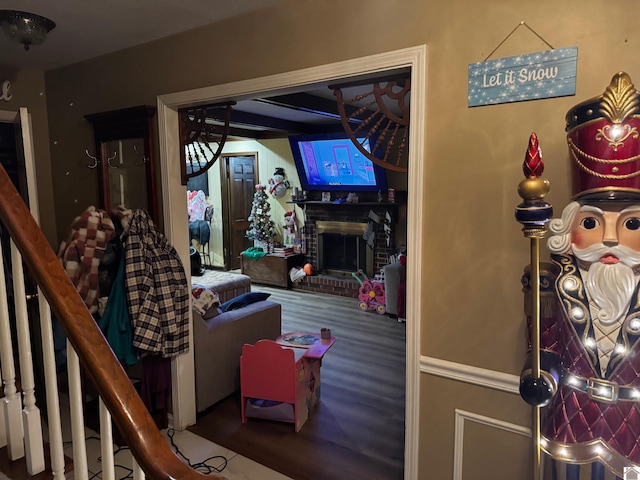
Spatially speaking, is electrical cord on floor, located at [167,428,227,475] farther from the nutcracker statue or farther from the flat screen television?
the flat screen television

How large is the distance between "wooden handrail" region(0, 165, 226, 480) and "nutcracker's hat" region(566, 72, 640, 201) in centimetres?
119

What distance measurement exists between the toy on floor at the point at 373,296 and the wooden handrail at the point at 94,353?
431cm

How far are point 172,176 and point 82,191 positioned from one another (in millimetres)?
1051

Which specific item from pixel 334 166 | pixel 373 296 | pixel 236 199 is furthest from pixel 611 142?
pixel 236 199

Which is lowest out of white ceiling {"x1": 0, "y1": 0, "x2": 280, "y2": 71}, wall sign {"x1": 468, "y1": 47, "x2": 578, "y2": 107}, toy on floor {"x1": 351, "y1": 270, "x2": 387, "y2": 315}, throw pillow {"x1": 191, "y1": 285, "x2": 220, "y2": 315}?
toy on floor {"x1": 351, "y1": 270, "x2": 387, "y2": 315}

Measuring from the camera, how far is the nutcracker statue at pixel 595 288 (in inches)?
44.7

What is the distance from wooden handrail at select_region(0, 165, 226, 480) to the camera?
34.0 inches

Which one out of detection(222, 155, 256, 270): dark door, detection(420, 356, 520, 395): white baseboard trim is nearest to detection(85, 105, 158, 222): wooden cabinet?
detection(420, 356, 520, 395): white baseboard trim

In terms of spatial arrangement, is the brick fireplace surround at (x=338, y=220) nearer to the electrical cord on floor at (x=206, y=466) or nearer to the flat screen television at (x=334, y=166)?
the flat screen television at (x=334, y=166)

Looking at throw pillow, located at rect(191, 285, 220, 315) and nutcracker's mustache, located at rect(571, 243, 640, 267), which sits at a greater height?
nutcracker's mustache, located at rect(571, 243, 640, 267)

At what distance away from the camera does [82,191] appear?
→ 10.6 ft

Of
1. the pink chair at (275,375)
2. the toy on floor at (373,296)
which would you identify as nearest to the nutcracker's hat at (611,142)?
the pink chair at (275,375)

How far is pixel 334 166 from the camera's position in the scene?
19.2 feet

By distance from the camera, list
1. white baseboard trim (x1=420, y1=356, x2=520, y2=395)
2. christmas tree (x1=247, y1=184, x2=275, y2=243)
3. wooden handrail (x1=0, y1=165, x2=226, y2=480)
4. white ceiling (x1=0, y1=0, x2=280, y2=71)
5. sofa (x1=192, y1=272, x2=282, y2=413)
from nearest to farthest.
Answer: wooden handrail (x1=0, y1=165, x2=226, y2=480), white baseboard trim (x1=420, y1=356, x2=520, y2=395), white ceiling (x1=0, y1=0, x2=280, y2=71), sofa (x1=192, y1=272, x2=282, y2=413), christmas tree (x1=247, y1=184, x2=275, y2=243)
